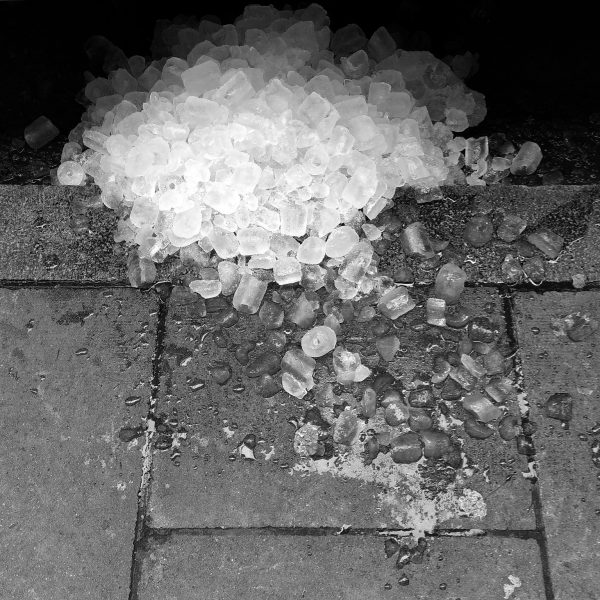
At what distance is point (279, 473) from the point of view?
6.16 ft

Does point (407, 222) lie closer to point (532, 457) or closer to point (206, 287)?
point (206, 287)

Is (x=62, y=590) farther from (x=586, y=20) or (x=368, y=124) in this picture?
(x=586, y=20)

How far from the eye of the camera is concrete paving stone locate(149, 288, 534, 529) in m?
1.82

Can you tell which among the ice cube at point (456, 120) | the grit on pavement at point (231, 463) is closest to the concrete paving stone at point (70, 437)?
the grit on pavement at point (231, 463)

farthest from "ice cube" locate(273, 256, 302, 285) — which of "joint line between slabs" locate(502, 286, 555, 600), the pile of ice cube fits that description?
"joint line between slabs" locate(502, 286, 555, 600)

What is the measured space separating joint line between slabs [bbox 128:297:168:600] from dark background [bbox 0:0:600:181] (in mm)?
1060

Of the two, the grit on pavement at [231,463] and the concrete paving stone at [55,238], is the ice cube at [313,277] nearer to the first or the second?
the grit on pavement at [231,463]

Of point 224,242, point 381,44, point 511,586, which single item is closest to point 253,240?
point 224,242

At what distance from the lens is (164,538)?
1831 mm

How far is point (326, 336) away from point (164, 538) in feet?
2.47

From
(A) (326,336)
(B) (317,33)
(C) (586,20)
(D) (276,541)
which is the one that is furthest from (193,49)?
(D) (276,541)

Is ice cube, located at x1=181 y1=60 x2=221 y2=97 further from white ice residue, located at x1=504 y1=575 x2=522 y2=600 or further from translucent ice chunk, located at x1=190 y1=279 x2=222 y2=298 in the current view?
white ice residue, located at x1=504 y1=575 x2=522 y2=600

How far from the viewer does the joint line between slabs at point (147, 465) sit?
1801mm

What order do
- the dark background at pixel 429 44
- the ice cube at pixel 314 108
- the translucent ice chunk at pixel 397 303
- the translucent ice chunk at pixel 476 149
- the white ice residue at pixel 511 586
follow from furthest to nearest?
the dark background at pixel 429 44 < the translucent ice chunk at pixel 476 149 < the ice cube at pixel 314 108 < the translucent ice chunk at pixel 397 303 < the white ice residue at pixel 511 586
